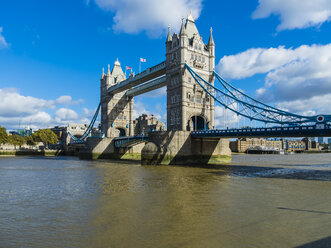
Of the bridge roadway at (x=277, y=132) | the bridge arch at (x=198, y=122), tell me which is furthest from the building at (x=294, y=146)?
the bridge roadway at (x=277, y=132)

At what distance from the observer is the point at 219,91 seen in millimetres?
39500

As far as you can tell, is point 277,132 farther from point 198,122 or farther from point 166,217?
point 166,217

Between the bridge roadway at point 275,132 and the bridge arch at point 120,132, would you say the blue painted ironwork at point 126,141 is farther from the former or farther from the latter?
the bridge roadway at point 275,132

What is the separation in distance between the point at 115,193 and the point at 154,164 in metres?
20.7

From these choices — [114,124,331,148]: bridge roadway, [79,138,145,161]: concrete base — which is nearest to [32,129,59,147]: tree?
[79,138,145,161]: concrete base

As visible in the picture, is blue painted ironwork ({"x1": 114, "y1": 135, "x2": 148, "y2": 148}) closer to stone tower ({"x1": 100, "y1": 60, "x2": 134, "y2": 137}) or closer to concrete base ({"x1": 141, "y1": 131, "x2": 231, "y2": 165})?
stone tower ({"x1": 100, "y1": 60, "x2": 134, "y2": 137})

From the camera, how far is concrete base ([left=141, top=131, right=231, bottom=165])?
36.3 m

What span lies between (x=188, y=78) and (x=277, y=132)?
57.9 feet

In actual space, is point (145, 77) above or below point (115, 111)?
above

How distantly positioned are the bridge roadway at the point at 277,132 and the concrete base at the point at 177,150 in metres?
2.69

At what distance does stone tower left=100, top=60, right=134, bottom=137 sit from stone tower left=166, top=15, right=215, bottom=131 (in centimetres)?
2502

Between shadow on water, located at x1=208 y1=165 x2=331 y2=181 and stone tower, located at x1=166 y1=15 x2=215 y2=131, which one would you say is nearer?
shadow on water, located at x1=208 y1=165 x2=331 y2=181

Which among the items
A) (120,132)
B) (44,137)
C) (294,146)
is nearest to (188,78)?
Answer: (120,132)

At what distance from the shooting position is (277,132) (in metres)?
29.2
